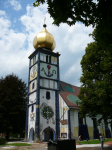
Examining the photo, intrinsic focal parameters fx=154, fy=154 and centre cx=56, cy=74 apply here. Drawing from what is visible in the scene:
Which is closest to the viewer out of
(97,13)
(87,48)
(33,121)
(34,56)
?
(97,13)

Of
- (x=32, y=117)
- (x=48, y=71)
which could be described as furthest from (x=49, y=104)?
(x=48, y=71)

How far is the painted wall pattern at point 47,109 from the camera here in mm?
25886

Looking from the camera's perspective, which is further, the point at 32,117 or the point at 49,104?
the point at 49,104

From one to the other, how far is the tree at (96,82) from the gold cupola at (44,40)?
1483cm

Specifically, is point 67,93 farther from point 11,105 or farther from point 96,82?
point 96,82

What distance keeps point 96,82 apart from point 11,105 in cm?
2306

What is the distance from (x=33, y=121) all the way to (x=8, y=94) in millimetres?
8653

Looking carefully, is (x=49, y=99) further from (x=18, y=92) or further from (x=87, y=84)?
(x=87, y=84)

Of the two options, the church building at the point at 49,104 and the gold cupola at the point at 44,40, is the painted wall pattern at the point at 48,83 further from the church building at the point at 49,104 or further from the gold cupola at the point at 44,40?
the gold cupola at the point at 44,40

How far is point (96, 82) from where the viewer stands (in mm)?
14711

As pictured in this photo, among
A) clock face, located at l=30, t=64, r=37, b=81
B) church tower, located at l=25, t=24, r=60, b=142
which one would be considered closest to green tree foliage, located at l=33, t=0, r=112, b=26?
church tower, located at l=25, t=24, r=60, b=142

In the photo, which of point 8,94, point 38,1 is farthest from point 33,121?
point 38,1

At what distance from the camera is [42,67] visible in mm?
28828

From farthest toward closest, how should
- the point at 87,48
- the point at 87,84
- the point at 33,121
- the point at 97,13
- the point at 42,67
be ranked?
1. the point at 42,67
2. the point at 33,121
3. the point at 87,48
4. the point at 87,84
5. the point at 97,13
